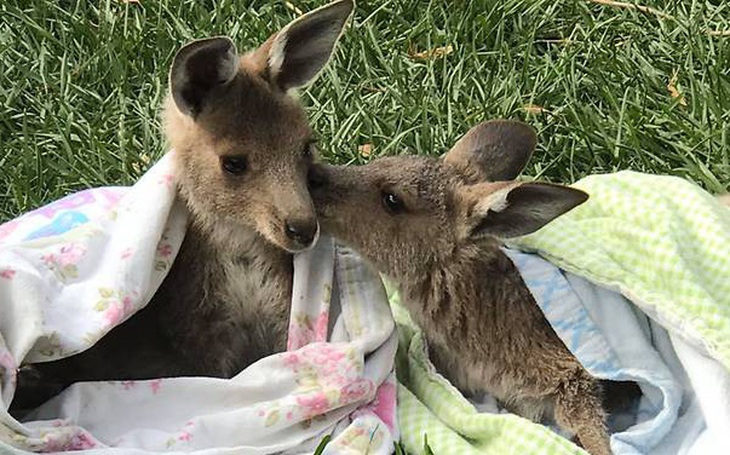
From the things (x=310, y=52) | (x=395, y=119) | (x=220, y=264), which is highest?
(x=310, y=52)

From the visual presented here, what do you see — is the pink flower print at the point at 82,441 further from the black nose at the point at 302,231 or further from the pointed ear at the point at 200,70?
the pointed ear at the point at 200,70

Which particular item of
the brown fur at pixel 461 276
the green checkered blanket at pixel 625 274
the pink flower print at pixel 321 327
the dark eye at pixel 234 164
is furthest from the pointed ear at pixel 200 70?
the green checkered blanket at pixel 625 274

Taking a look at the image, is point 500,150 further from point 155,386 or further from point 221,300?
point 155,386

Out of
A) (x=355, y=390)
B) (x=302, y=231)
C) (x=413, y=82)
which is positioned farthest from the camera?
(x=413, y=82)

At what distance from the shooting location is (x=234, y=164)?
335 cm

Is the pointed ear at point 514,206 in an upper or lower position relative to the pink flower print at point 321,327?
upper

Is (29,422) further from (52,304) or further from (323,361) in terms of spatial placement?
(323,361)

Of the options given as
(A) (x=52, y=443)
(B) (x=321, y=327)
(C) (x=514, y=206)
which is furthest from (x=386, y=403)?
(A) (x=52, y=443)

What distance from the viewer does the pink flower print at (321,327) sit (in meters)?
3.47

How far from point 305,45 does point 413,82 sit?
1451mm

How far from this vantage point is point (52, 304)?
3.31 m

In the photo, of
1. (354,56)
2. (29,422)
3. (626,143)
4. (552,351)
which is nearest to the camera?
(29,422)

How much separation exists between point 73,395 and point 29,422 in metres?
→ 0.15

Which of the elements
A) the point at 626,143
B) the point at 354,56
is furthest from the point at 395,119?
the point at 626,143
